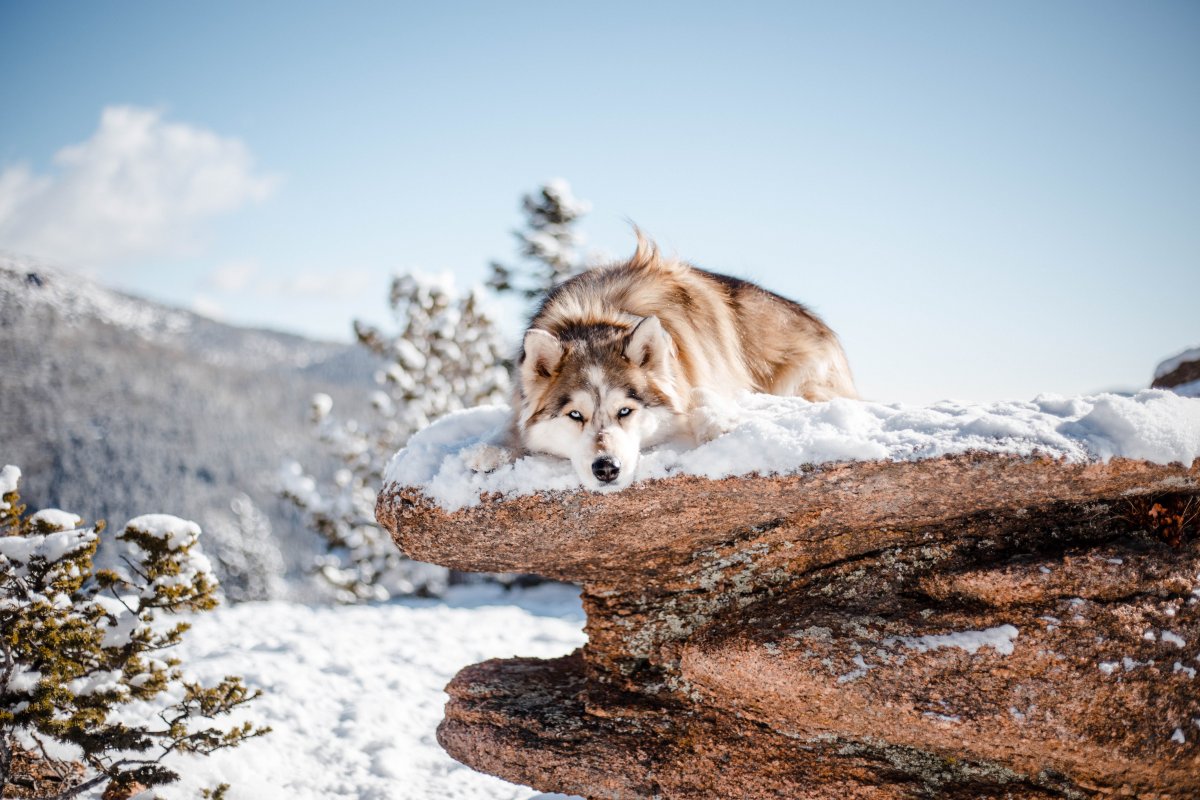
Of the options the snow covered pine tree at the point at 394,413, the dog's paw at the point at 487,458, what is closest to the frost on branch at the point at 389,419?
the snow covered pine tree at the point at 394,413

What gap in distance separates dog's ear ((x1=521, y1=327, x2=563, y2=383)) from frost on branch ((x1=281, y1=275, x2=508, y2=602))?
922cm

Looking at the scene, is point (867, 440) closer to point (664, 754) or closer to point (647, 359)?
point (647, 359)

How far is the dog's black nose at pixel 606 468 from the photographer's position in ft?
11.6

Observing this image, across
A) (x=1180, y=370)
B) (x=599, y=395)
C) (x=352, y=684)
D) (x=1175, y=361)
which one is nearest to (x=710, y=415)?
(x=599, y=395)

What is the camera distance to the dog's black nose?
353cm

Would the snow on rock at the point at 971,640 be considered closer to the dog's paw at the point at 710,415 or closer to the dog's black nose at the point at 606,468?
the dog's paw at the point at 710,415

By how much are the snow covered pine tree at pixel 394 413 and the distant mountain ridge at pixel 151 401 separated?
36.9 ft

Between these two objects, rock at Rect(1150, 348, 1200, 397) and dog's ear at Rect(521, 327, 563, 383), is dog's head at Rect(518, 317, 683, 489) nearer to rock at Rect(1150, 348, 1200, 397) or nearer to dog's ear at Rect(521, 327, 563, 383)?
dog's ear at Rect(521, 327, 563, 383)

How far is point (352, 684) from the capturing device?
24.8 feet

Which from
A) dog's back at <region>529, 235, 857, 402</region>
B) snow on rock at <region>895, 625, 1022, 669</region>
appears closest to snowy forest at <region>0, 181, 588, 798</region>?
dog's back at <region>529, 235, 857, 402</region>

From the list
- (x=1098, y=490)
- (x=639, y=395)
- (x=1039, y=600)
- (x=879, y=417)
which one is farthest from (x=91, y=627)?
(x=1098, y=490)

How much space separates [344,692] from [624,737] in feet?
14.5

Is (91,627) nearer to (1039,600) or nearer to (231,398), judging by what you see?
(1039,600)

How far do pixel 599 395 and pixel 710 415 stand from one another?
713 millimetres
